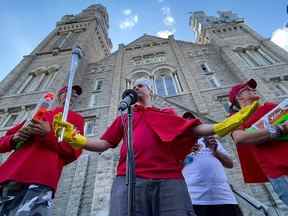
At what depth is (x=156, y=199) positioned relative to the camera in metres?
2.01

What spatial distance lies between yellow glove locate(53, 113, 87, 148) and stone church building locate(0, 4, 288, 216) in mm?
4294

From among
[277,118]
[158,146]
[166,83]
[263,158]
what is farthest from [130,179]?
[166,83]

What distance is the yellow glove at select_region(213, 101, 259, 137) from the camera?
182 centimetres

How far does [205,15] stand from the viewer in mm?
23438

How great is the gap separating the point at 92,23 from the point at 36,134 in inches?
850

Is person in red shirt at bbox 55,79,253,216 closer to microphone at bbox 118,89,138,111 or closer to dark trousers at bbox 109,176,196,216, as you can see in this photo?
dark trousers at bbox 109,176,196,216

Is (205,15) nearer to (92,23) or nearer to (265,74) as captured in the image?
(92,23)

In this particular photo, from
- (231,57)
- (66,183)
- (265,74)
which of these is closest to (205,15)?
(231,57)

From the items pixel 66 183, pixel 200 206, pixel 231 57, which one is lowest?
pixel 200 206

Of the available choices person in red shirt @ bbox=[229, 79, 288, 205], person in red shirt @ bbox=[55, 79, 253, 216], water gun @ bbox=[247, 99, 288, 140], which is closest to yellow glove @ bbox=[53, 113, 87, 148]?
person in red shirt @ bbox=[55, 79, 253, 216]

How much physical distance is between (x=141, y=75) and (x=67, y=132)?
12.2m

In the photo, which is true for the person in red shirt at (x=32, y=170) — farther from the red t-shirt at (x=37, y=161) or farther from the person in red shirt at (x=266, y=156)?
the person in red shirt at (x=266, y=156)

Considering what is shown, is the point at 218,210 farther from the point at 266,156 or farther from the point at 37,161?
the point at 37,161

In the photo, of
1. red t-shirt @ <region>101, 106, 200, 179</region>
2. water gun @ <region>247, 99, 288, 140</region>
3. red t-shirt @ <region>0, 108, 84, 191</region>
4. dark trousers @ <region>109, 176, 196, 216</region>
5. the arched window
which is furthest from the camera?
the arched window
